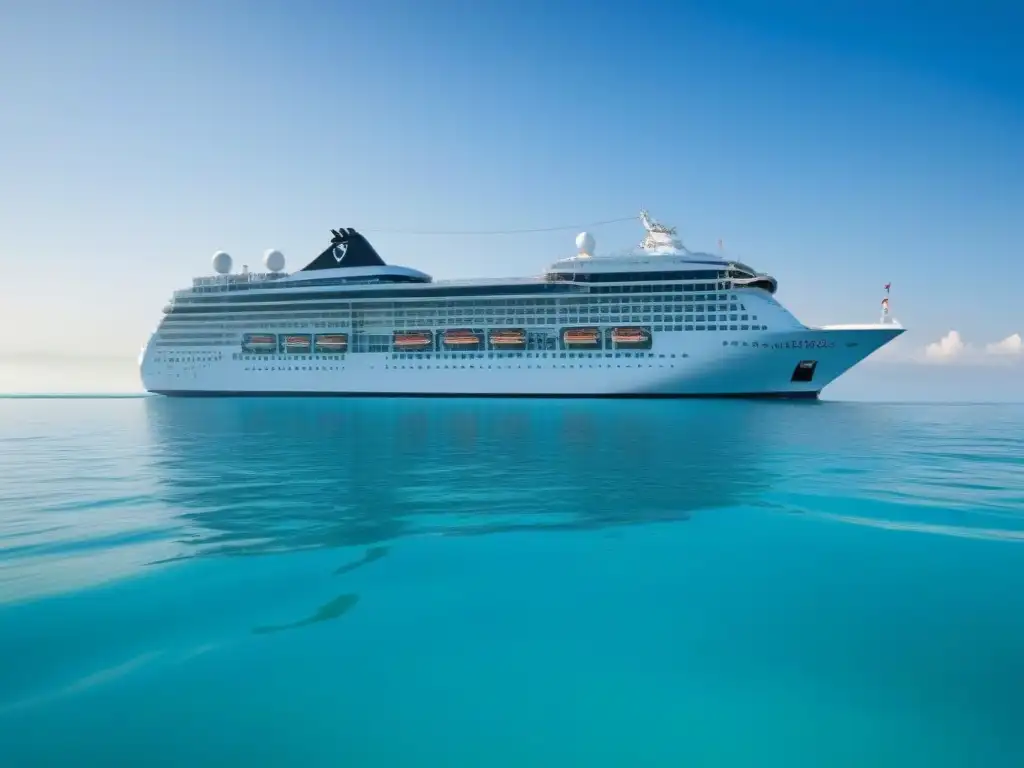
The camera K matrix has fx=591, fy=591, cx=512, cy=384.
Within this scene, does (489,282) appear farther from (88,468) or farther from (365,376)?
(88,468)

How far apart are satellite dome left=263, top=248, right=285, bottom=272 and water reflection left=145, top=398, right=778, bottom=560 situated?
160 feet

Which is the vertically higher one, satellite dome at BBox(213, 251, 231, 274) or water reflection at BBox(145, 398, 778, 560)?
satellite dome at BBox(213, 251, 231, 274)

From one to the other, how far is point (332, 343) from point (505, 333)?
61.4 ft

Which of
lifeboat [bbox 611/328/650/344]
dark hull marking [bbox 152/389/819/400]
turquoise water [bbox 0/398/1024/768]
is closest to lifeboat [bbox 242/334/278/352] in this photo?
dark hull marking [bbox 152/389/819/400]

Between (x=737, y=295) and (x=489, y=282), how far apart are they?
76.1 ft

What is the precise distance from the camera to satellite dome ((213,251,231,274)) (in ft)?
238

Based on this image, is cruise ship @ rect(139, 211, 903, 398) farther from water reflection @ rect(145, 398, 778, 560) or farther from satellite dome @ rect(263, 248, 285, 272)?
water reflection @ rect(145, 398, 778, 560)

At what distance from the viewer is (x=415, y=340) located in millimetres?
58938

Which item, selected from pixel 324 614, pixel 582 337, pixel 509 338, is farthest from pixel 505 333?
pixel 324 614

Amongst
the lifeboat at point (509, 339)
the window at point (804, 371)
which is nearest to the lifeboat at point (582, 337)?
the lifeboat at point (509, 339)

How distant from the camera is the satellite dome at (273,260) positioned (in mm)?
70750

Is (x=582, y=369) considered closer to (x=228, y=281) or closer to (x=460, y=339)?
(x=460, y=339)

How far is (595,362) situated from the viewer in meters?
53.6

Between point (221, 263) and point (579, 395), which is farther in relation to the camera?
point (221, 263)
